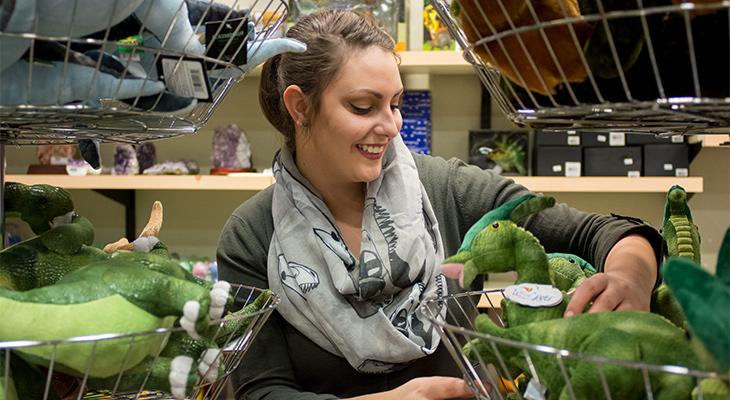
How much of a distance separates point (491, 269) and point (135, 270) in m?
0.31

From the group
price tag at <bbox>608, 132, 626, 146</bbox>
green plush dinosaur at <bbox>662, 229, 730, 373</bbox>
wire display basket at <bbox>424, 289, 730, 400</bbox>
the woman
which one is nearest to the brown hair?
the woman

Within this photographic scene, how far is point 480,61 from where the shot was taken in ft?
2.16

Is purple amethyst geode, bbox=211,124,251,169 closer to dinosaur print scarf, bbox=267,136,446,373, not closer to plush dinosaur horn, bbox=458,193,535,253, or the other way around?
dinosaur print scarf, bbox=267,136,446,373

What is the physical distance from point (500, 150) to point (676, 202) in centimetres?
172

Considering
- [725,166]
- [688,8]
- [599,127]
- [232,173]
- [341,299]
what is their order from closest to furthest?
[688,8] < [599,127] < [341,299] < [232,173] < [725,166]

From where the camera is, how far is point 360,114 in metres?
1.31

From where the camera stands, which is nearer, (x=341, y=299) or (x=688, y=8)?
(x=688, y=8)

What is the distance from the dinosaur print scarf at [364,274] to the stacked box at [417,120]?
1137mm

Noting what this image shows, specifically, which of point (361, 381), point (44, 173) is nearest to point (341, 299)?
point (361, 381)

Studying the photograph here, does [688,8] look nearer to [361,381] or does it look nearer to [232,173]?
[361,381]

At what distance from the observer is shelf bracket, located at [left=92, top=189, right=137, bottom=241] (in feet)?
9.43

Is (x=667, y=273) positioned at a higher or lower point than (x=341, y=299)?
higher

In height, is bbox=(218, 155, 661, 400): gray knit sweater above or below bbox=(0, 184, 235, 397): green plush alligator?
below

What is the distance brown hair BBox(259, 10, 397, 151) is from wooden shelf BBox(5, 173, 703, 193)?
979mm
